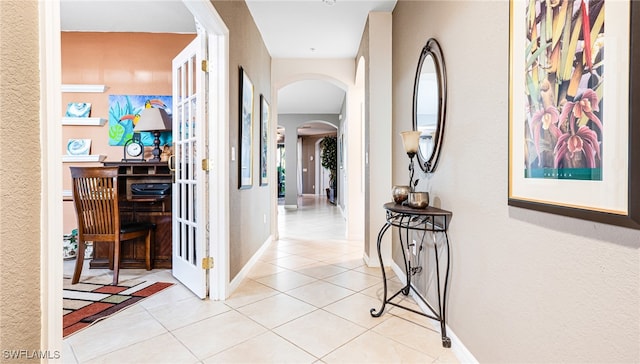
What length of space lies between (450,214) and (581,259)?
2.93ft

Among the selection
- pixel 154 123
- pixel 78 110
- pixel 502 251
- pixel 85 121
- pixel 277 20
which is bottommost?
pixel 502 251

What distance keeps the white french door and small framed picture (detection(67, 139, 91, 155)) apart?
1.88m

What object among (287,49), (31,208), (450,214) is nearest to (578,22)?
(450,214)

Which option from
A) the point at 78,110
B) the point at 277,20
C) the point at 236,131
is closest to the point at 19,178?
the point at 236,131

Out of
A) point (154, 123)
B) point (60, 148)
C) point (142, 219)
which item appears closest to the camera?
point (60, 148)

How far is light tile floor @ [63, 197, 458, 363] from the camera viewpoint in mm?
1653

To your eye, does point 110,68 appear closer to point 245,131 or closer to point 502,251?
point 245,131

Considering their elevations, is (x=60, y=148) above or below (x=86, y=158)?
below

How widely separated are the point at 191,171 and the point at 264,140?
1718 millimetres

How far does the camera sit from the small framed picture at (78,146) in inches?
156

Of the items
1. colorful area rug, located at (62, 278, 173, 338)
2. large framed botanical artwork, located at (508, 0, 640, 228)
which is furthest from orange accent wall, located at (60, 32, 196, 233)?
large framed botanical artwork, located at (508, 0, 640, 228)

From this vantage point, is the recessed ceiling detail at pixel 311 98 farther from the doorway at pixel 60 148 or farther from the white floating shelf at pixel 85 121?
→ the doorway at pixel 60 148

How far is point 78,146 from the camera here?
3971mm

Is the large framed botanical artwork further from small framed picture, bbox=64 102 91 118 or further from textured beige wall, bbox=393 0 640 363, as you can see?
small framed picture, bbox=64 102 91 118
